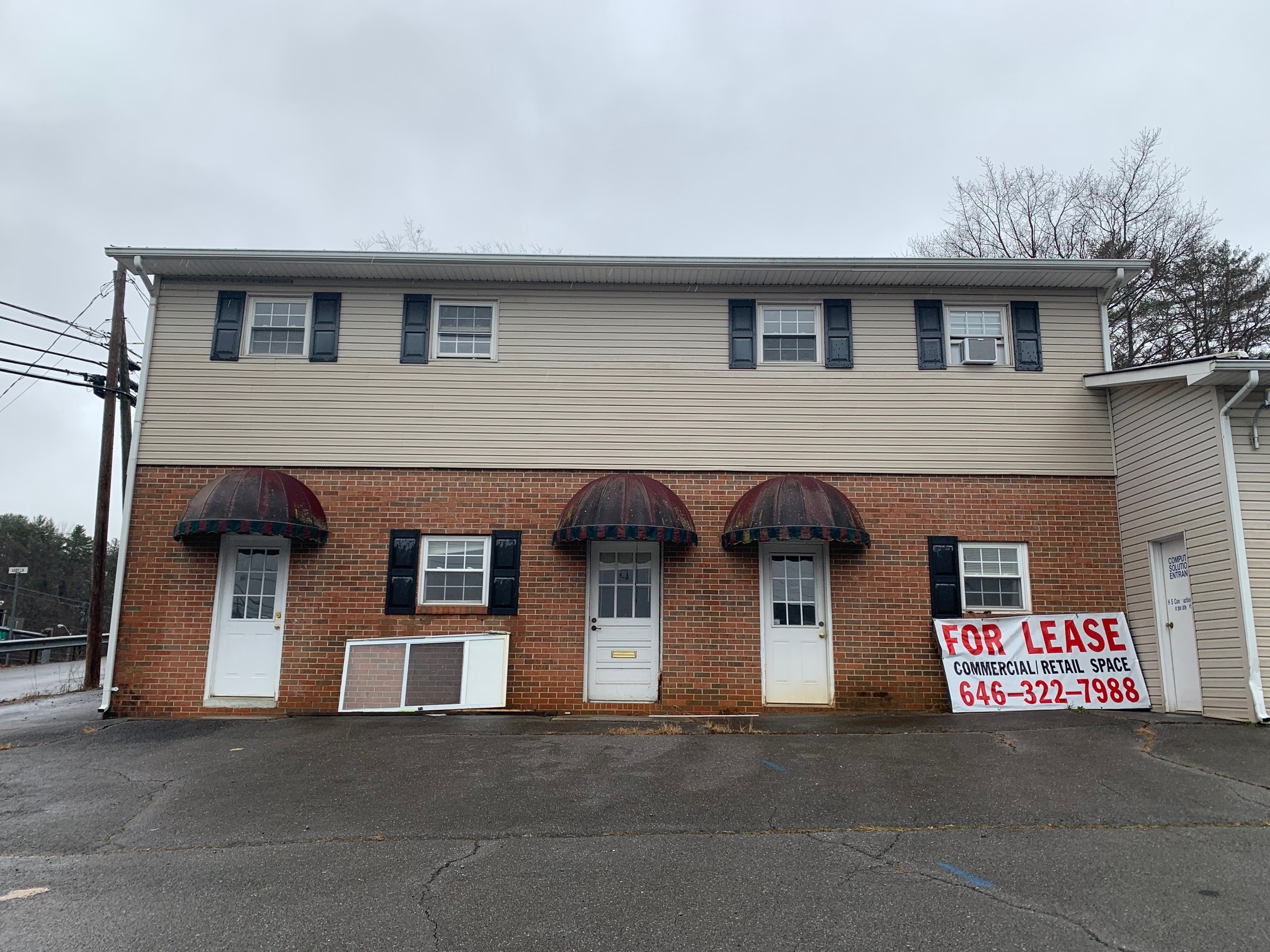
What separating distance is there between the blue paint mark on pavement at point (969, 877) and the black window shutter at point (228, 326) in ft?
34.0

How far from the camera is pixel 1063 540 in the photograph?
436 inches

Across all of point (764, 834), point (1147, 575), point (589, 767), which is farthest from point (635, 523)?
point (1147, 575)

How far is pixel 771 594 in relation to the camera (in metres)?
10.9

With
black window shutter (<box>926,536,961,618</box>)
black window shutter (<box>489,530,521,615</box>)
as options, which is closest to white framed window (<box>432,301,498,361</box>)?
black window shutter (<box>489,530,521,615</box>)

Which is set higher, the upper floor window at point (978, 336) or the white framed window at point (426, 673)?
the upper floor window at point (978, 336)

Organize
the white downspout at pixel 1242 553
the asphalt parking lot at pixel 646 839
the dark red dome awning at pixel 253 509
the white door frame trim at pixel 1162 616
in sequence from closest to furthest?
the asphalt parking lot at pixel 646 839 < the white downspout at pixel 1242 553 < the dark red dome awning at pixel 253 509 < the white door frame trim at pixel 1162 616

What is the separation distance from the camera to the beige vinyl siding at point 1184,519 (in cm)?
921

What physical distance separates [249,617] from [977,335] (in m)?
10.3

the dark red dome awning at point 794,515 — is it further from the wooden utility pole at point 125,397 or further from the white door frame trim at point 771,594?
the wooden utility pole at point 125,397

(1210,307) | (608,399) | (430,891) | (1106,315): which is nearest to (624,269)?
(608,399)

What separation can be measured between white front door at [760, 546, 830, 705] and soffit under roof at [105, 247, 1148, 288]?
3.69 metres

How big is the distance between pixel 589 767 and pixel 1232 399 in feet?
25.7

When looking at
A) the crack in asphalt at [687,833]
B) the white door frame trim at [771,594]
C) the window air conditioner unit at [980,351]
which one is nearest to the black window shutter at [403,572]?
the white door frame trim at [771,594]

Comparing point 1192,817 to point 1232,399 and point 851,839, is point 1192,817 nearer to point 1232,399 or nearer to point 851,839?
point 851,839
